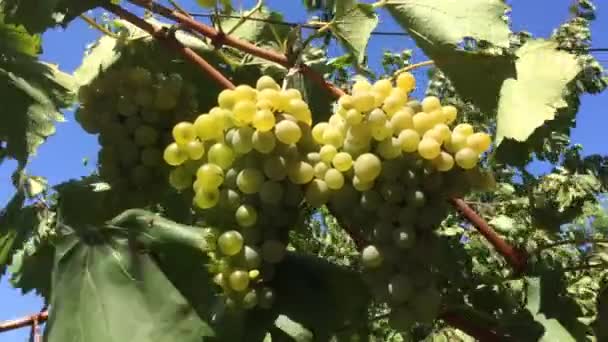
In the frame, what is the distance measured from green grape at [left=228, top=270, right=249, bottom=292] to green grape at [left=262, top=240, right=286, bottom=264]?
4 cm

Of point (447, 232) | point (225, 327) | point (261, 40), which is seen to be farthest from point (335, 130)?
point (447, 232)

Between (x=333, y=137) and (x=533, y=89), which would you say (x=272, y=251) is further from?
(x=533, y=89)

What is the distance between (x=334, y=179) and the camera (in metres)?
0.98

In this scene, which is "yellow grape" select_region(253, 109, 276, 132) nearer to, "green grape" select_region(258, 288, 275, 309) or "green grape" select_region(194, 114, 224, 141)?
"green grape" select_region(194, 114, 224, 141)

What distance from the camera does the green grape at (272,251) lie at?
39.6 inches

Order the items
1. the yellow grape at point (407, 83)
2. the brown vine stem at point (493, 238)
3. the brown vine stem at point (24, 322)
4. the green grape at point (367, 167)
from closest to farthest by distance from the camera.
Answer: the green grape at point (367, 167), the yellow grape at point (407, 83), the brown vine stem at point (493, 238), the brown vine stem at point (24, 322)

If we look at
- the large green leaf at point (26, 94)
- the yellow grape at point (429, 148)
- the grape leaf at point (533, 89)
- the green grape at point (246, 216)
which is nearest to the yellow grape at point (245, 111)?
the green grape at point (246, 216)

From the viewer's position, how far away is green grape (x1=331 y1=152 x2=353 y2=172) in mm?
978

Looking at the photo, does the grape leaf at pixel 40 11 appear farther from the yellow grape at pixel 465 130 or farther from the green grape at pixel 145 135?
the yellow grape at pixel 465 130

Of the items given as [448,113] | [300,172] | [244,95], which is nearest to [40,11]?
[244,95]

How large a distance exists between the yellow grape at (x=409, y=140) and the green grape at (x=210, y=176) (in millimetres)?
227

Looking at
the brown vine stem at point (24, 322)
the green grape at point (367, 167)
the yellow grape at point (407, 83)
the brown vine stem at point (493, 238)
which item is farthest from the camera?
the brown vine stem at point (24, 322)

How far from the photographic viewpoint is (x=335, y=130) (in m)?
1.02

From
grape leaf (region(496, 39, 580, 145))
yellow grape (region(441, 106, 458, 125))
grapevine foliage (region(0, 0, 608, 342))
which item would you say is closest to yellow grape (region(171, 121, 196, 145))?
grapevine foliage (region(0, 0, 608, 342))
